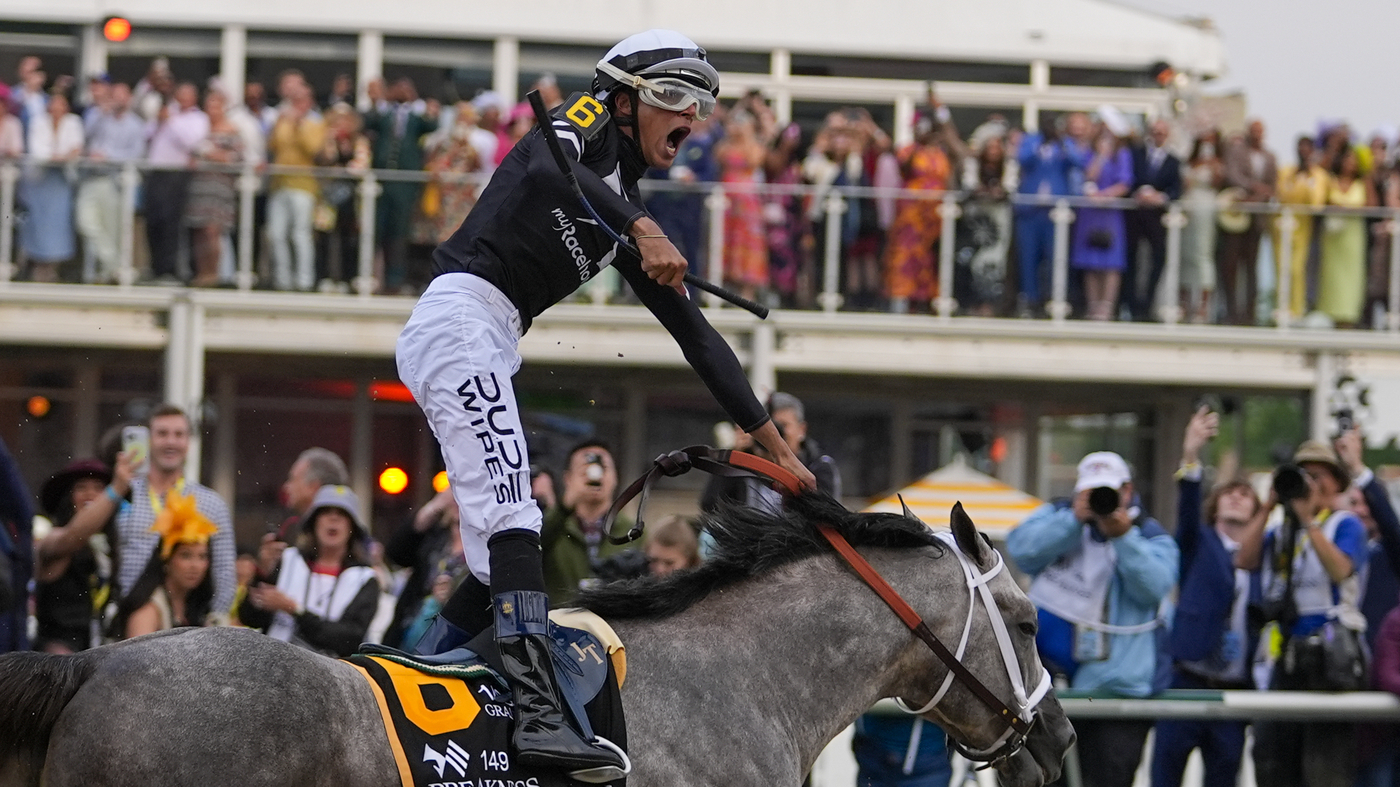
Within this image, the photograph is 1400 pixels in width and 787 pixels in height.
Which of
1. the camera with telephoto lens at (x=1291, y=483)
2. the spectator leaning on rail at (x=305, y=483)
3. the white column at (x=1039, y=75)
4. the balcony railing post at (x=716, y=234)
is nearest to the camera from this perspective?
the spectator leaning on rail at (x=305, y=483)

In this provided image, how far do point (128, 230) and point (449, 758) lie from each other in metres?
12.1

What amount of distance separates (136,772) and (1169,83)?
1651cm

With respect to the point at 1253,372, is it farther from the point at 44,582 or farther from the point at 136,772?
the point at 136,772

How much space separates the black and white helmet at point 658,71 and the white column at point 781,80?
1380 cm

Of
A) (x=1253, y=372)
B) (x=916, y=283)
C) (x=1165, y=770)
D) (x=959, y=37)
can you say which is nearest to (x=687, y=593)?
(x=1165, y=770)

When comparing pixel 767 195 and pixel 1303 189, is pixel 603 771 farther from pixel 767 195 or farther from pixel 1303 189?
pixel 1303 189

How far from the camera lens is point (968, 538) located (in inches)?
167

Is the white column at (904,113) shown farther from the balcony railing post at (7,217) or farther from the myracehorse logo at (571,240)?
the myracehorse logo at (571,240)

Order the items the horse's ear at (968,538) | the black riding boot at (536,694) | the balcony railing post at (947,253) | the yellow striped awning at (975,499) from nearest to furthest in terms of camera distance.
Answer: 1. the black riding boot at (536,694)
2. the horse's ear at (968,538)
3. the yellow striped awning at (975,499)
4. the balcony railing post at (947,253)

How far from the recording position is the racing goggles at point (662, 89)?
3955 mm

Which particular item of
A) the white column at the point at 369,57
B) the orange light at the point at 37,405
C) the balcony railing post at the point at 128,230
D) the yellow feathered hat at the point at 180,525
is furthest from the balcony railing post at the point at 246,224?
the yellow feathered hat at the point at 180,525

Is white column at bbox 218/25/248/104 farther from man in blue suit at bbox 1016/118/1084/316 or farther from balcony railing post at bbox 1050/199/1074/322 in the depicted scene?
balcony railing post at bbox 1050/199/1074/322

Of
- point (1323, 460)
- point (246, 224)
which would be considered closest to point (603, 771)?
point (1323, 460)

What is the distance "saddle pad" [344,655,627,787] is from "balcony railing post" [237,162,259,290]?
11.0m
